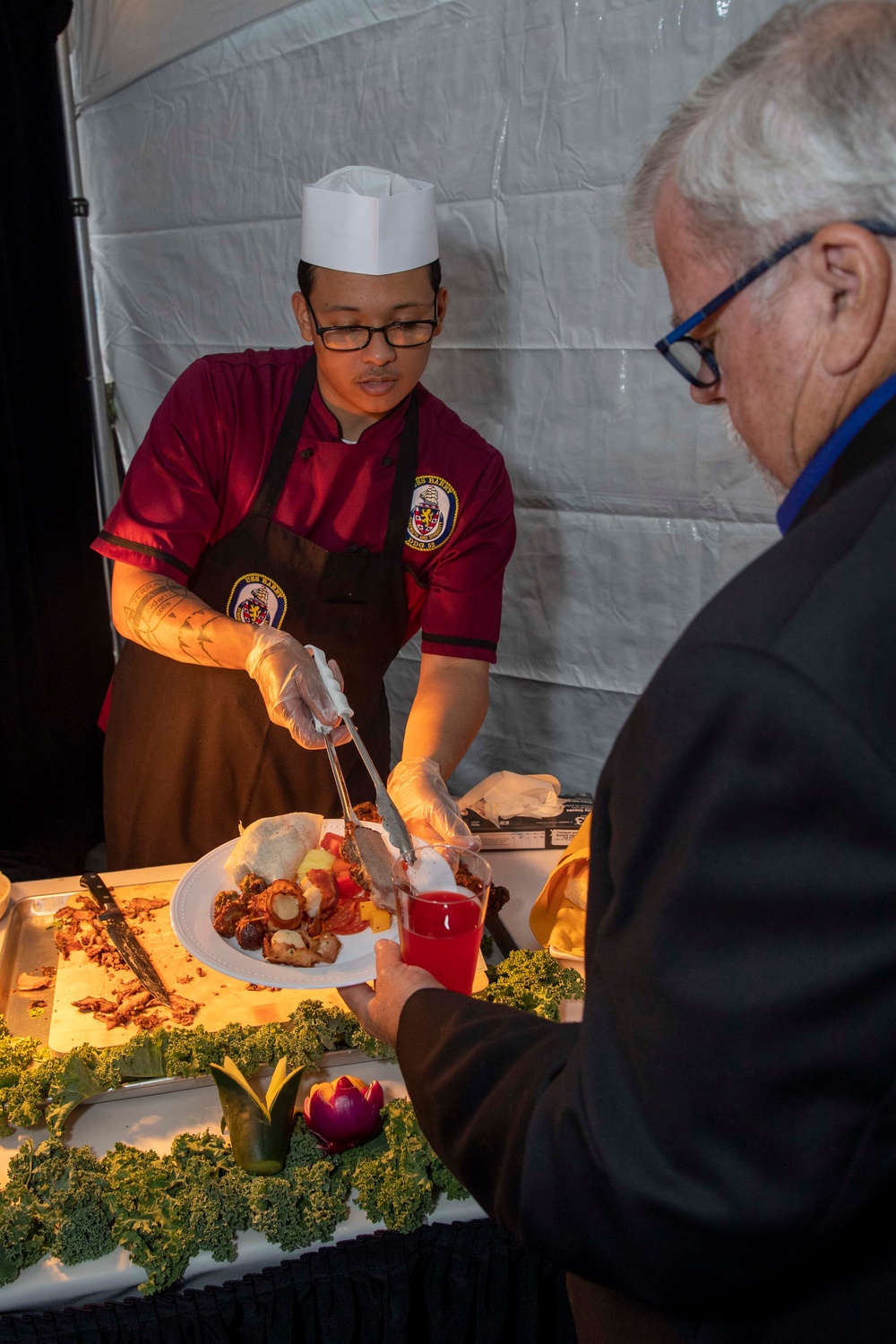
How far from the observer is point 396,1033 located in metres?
0.99

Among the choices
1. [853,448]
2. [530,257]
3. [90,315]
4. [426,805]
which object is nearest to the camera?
[853,448]

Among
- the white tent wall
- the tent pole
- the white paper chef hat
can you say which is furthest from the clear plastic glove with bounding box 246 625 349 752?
the tent pole

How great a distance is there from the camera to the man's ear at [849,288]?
2.17ft

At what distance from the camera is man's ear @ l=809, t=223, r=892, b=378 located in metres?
0.66

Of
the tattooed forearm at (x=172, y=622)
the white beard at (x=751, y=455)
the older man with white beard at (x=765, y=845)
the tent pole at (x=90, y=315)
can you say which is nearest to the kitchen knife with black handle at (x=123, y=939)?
the tattooed forearm at (x=172, y=622)

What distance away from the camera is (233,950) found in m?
1.42

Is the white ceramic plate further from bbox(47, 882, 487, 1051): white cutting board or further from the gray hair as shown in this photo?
the gray hair

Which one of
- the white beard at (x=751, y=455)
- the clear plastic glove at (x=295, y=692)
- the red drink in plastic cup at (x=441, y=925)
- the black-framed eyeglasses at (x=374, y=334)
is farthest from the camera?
the black-framed eyeglasses at (x=374, y=334)

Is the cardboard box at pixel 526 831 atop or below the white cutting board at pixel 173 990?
below

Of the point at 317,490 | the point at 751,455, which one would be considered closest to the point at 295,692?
the point at 317,490

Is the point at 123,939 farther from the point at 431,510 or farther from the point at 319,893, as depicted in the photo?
the point at 431,510

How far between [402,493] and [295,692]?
1.90 ft

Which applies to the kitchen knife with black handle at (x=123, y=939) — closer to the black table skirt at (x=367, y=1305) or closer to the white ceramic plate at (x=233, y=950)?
the white ceramic plate at (x=233, y=950)

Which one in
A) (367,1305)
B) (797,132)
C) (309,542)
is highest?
(797,132)
